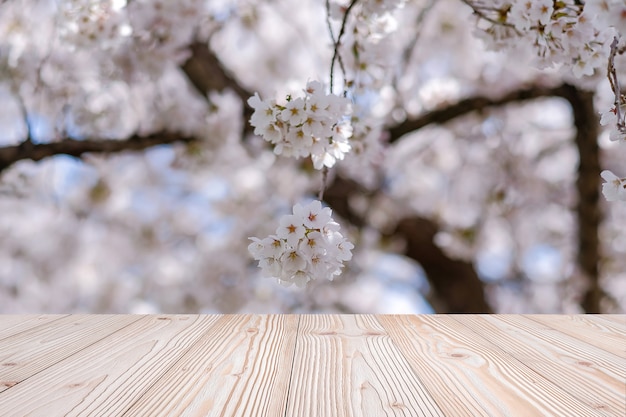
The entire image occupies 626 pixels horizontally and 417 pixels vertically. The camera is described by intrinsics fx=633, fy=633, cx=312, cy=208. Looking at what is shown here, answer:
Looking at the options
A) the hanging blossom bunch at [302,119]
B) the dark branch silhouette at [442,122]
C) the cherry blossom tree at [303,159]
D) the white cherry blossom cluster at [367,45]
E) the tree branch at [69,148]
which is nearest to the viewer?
the hanging blossom bunch at [302,119]

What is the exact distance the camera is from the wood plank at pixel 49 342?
897mm

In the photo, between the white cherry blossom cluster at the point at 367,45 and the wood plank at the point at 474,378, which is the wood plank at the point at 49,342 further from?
the white cherry blossom cluster at the point at 367,45

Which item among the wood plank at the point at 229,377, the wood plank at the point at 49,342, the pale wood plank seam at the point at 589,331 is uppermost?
the pale wood plank seam at the point at 589,331

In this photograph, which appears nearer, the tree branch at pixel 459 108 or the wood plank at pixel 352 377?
the wood plank at pixel 352 377

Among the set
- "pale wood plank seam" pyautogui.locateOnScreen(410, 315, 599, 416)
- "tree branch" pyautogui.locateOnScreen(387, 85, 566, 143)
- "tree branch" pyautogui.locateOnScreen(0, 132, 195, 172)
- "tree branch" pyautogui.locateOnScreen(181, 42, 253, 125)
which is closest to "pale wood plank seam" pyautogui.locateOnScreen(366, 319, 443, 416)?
"pale wood plank seam" pyautogui.locateOnScreen(410, 315, 599, 416)

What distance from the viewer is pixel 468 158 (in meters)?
3.73

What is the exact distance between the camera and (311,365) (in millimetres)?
901

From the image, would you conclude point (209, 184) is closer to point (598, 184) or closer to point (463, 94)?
point (463, 94)

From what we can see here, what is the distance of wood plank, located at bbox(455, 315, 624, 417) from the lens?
0.80m

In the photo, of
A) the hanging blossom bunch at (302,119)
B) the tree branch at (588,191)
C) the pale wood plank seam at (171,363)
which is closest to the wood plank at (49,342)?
the pale wood plank seam at (171,363)

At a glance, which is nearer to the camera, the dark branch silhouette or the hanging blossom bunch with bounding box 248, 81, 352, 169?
the hanging blossom bunch with bounding box 248, 81, 352, 169

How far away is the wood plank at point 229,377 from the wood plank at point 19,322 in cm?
36

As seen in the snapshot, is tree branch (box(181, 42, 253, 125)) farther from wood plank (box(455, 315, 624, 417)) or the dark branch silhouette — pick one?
wood plank (box(455, 315, 624, 417))

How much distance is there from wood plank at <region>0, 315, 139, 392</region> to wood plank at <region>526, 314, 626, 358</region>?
830 mm
